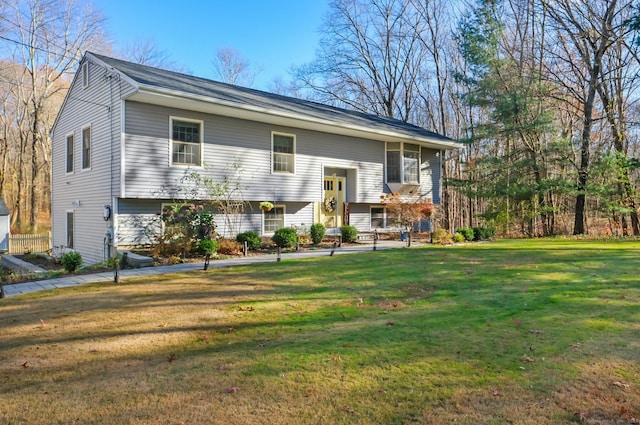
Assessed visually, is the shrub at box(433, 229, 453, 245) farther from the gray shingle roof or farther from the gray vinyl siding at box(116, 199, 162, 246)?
the gray vinyl siding at box(116, 199, 162, 246)

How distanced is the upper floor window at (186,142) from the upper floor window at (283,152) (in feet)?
8.67

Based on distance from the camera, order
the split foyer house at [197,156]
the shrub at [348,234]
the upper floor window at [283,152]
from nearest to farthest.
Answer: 1. the split foyer house at [197,156]
2. the shrub at [348,234]
3. the upper floor window at [283,152]

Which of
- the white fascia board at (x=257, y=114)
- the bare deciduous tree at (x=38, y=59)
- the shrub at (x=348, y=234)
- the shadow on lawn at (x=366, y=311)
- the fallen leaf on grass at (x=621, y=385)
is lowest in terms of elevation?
the fallen leaf on grass at (x=621, y=385)

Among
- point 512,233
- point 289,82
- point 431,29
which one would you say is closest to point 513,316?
point 512,233

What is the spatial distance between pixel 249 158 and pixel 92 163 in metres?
4.84

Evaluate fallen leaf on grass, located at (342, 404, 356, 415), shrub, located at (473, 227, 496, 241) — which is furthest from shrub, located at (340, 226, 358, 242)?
fallen leaf on grass, located at (342, 404, 356, 415)

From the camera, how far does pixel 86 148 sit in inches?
533

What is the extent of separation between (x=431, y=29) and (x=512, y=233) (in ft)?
47.3

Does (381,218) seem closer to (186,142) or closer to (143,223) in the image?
(186,142)

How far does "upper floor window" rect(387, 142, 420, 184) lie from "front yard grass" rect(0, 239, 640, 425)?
35.4 feet

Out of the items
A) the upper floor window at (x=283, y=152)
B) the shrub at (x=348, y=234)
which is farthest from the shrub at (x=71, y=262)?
the shrub at (x=348, y=234)

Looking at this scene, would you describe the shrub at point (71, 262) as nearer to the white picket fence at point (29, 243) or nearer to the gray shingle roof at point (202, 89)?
the gray shingle roof at point (202, 89)

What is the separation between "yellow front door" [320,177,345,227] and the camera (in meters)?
16.2

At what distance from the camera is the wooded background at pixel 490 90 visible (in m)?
17.0
